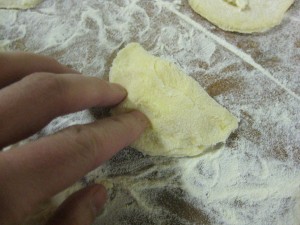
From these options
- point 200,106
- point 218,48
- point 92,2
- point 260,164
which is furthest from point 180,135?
point 92,2

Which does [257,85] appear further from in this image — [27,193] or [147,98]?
[27,193]

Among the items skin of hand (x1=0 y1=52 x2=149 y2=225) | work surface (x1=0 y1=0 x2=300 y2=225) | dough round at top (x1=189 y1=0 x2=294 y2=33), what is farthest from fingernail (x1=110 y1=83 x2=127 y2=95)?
dough round at top (x1=189 y1=0 x2=294 y2=33)

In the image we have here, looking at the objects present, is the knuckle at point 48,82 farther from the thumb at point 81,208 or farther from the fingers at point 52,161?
the thumb at point 81,208

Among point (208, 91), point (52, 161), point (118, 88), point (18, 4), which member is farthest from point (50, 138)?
point (18, 4)

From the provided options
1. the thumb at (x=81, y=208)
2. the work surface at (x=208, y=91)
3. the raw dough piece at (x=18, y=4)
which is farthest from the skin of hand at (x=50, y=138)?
the raw dough piece at (x=18, y=4)

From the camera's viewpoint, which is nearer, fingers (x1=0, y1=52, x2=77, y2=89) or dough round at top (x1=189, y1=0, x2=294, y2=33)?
fingers (x1=0, y1=52, x2=77, y2=89)

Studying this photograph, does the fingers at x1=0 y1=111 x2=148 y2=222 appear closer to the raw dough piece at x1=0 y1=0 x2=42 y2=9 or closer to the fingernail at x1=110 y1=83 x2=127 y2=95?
the fingernail at x1=110 y1=83 x2=127 y2=95
